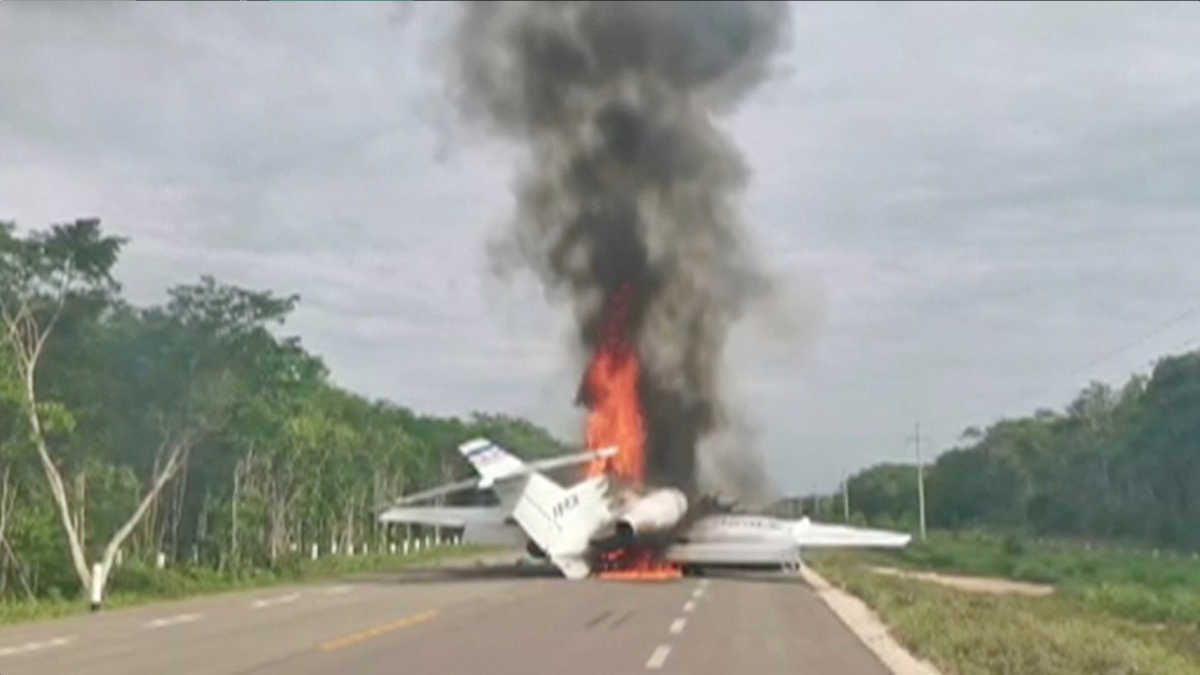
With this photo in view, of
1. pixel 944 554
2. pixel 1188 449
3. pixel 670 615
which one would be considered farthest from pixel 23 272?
pixel 1188 449

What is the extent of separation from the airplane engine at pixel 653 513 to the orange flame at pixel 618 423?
97 cm

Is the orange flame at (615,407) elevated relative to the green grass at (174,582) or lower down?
elevated

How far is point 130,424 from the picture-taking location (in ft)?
162

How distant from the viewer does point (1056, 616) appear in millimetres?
30172

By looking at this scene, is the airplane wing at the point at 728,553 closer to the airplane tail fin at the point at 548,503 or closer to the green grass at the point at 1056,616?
the green grass at the point at 1056,616

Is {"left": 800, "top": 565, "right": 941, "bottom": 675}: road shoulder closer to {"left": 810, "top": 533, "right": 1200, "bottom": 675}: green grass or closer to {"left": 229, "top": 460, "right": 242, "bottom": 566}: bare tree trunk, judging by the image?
{"left": 810, "top": 533, "right": 1200, "bottom": 675}: green grass


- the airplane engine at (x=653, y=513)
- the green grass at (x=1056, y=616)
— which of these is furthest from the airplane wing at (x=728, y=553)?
the green grass at (x=1056, y=616)

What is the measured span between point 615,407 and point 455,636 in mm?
28152

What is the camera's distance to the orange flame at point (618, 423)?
50.0m

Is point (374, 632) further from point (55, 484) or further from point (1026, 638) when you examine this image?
point (55, 484)

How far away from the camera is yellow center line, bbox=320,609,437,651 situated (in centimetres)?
2125

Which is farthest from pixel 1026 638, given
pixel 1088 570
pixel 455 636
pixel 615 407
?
pixel 1088 570

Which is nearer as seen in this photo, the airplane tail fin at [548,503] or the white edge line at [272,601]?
the white edge line at [272,601]

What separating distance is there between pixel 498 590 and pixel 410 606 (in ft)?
26.1
